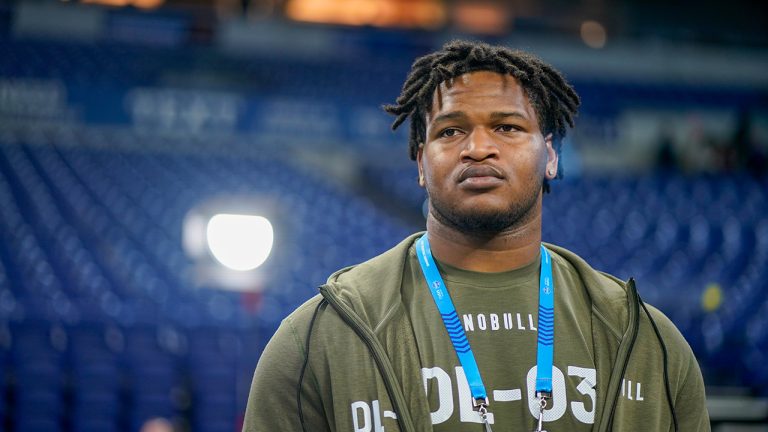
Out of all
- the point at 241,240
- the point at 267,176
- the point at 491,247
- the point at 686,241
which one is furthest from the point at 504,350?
the point at 267,176

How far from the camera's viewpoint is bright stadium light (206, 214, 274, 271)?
457 cm

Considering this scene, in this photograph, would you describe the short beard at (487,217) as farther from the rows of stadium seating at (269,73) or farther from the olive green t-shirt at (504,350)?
the rows of stadium seating at (269,73)

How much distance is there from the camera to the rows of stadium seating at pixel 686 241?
8.16 metres

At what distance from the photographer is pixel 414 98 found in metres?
1.83

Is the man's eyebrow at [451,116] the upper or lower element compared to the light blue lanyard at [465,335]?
upper

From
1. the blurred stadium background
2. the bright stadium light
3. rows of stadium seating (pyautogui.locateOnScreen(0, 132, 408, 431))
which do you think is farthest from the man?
rows of stadium seating (pyautogui.locateOnScreen(0, 132, 408, 431))

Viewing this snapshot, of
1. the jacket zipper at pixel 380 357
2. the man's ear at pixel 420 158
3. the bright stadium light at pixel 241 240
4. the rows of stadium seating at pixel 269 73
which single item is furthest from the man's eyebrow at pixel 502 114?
the rows of stadium seating at pixel 269 73

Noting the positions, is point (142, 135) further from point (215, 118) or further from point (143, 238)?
point (143, 238)

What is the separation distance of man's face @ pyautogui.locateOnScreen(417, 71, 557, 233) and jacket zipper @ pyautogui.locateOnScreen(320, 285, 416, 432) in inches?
11.1

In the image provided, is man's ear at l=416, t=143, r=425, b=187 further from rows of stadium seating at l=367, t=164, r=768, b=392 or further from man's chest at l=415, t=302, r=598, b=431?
rows of stadium seating at l=367, t=164, r=768, b=392

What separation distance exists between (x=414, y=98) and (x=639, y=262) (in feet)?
29.5

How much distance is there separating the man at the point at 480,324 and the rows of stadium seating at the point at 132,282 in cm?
350

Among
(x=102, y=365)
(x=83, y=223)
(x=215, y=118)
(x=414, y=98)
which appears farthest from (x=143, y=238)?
(x=414, y=98)

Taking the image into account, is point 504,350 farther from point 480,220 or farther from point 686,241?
point 686,241
